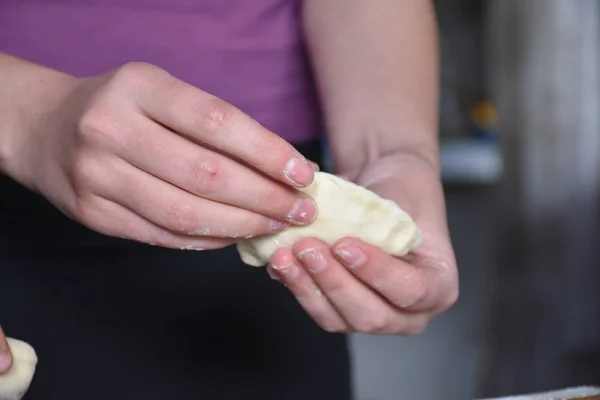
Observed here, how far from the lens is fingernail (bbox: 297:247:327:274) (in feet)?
2.51

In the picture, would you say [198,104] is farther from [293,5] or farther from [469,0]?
[469,0]

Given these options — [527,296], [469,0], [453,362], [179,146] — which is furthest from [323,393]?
[469,0]

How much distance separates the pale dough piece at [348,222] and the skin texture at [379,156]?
0.03 m

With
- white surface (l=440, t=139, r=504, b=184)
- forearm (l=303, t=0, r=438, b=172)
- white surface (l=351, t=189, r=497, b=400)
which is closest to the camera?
forearm (l=303, t=0, r=438, b=172)

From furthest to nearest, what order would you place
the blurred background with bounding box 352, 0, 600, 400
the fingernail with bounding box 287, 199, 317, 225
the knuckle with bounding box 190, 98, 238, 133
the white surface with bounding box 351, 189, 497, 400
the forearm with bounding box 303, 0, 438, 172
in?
the white surface with bounding box 351, 189, 497, 400 → the blurred background with bounding box 352, 0, 600, 400 → the forearm with bounding box 303, 0, 438, 172 → the fingernail with bounding box 287, 199, 317, 225 → the knuckle with bounding box 190, 98, 238, 133

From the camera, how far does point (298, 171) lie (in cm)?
65

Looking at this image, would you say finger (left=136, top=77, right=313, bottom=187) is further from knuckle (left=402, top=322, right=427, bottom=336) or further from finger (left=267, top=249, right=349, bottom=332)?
knuckle (left=402, top=322, right=427, bottom=336)

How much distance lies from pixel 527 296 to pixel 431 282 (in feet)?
5.75

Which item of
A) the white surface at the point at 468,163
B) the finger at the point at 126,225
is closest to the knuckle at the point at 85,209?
the finger at the point at 126,225

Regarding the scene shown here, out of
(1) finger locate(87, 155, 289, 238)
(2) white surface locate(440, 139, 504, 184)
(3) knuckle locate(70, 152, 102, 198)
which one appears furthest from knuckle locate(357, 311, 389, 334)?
(2) white surface locate(440, 139, 504, 184)

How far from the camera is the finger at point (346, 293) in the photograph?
2.52 ft

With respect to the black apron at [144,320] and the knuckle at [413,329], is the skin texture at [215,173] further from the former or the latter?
the black apron at [144,320]

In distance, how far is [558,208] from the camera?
243 centimetres

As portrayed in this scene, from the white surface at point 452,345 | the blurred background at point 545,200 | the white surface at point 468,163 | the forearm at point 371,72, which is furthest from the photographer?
the white surface at point 468,163
